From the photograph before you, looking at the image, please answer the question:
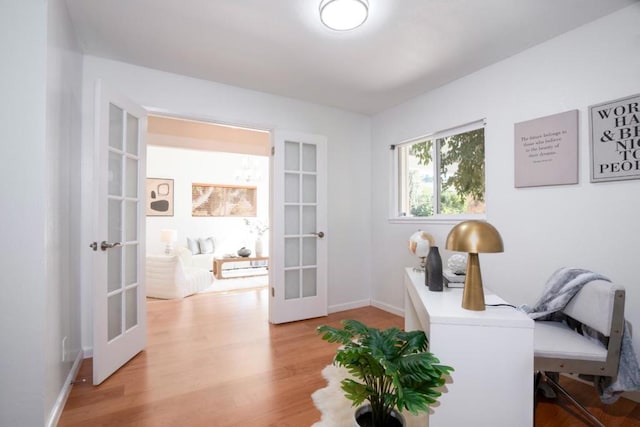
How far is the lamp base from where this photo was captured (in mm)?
1429

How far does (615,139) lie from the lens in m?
1.90

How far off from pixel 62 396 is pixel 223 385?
907 millimetres

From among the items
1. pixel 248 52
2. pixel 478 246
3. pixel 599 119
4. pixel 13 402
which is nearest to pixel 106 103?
pixel 248 52

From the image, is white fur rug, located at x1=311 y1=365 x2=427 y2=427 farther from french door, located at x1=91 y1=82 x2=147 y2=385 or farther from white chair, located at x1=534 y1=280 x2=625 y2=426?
french door, located at x1=91 y1=82 x2=147 y2=385

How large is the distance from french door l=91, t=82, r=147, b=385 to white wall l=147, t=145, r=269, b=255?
395 centimetres

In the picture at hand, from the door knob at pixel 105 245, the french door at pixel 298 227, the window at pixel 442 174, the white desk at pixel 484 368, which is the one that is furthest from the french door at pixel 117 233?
the window at pixel 442 174

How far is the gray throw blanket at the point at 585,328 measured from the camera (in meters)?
1.46

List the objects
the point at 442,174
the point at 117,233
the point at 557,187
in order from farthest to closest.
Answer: the point at 442,174 < the point at 117,233 < the point at 557,187

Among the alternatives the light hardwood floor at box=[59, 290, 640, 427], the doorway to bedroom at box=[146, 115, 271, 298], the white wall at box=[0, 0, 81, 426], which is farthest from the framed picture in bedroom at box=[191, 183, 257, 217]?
the white wall at box=[0, 0, 81, 426]

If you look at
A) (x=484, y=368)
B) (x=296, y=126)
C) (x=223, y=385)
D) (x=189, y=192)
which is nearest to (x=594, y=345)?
(x=484, y=368)

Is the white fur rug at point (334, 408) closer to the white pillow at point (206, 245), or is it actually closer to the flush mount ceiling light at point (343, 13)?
the flush mount ceiling light at point (343, 13)

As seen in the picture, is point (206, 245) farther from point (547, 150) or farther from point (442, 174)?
point (547, 150)

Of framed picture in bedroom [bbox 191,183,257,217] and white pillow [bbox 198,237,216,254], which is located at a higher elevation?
framed picture in bedroom [bbox 191,183,257,217]

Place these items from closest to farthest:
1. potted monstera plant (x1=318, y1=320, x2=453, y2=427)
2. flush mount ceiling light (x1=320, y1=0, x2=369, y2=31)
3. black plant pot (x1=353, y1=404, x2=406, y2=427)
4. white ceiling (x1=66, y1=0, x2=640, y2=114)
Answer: potted monstera plant (x1=318, y1=320, x2=453, y2=427) → black plant pot (x1=353, y1=404, x2=406, y2=427) → flush mount ceiling light (x1=320, y1=0, x2=369, y2=31) → white ceiling (x1=66, y1=0, x2=640, y2=114)
